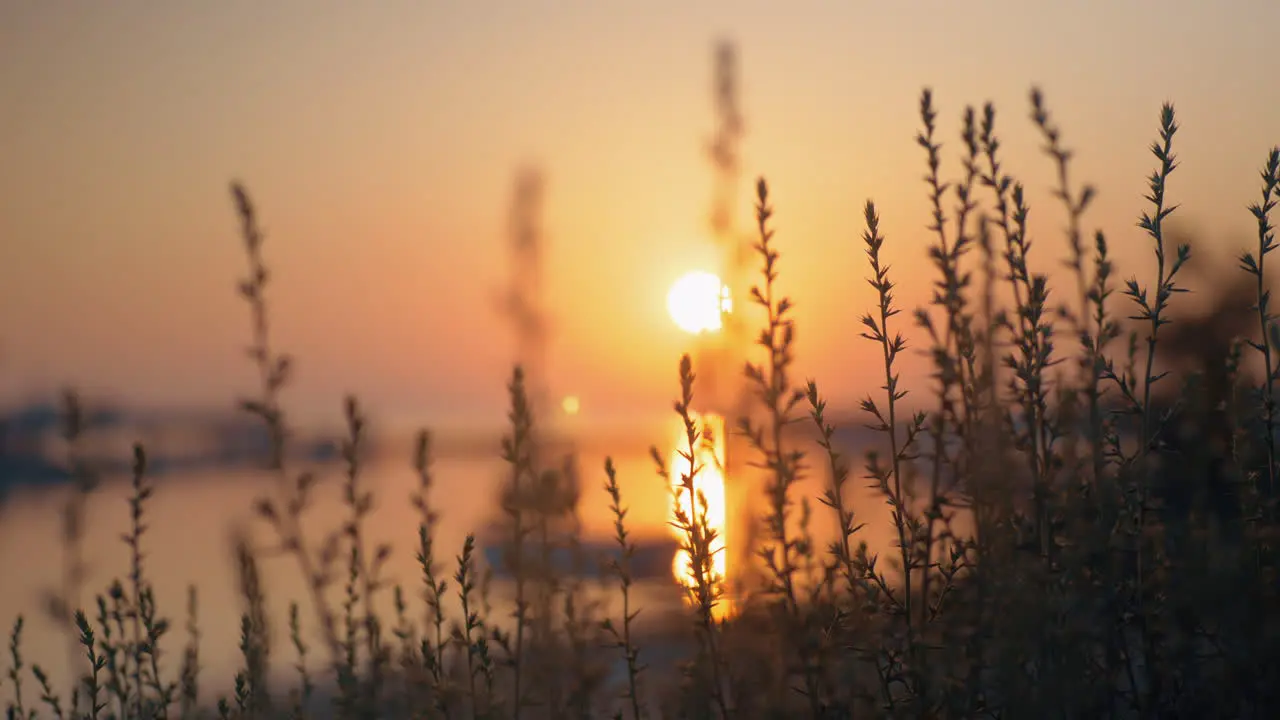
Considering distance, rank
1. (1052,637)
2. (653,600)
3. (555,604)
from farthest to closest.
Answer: (653,600) → (555,604) → (1052,637)

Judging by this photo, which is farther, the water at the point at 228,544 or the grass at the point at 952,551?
the water at the point at 228,544

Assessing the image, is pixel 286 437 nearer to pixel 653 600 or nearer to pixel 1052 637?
pixel 653 600

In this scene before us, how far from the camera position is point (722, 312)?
152 inches

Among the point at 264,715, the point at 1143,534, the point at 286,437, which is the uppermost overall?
the point at 286,437

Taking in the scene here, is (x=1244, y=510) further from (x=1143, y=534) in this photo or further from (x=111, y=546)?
(x=111, y=546)

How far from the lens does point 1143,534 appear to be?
10.6 feet

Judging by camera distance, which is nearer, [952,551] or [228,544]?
[952,551]

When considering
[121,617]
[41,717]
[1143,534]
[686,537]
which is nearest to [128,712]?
[121,617]

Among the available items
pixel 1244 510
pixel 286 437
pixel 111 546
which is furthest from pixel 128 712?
pixel 111 546

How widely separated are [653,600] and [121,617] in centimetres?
187

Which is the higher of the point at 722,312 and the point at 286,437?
the point at 722,312

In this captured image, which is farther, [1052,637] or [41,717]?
[41,717]

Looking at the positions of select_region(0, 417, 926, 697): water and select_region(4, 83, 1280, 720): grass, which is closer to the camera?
select_region(4, 83, 1280, 720): grass

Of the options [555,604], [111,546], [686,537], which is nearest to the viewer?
[686,537]
